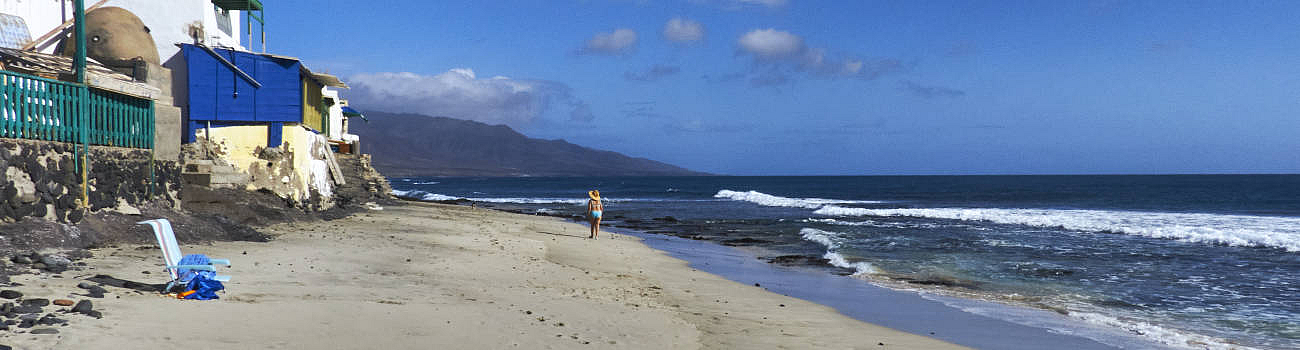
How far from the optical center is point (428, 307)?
8055 millimetres

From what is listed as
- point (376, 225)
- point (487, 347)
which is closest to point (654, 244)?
point (376, 225)

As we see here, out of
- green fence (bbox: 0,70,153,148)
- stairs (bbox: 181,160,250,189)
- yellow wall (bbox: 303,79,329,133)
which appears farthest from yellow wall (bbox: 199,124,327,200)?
green fence (bbox: 0,70,153,148)

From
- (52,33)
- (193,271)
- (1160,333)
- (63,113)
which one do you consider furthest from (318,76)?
(1160,333)

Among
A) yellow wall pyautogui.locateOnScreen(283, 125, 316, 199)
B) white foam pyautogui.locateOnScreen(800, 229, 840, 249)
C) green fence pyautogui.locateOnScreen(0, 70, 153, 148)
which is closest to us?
green fence pyautogui.locateOnScreen(0, 70, 153, 148)

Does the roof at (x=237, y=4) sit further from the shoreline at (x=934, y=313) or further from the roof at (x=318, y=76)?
the shoreline at (x=934, y=313)

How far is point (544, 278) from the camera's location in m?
11.5

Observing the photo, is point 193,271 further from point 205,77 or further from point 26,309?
point 205,77

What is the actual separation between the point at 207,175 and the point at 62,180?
4.62 meters

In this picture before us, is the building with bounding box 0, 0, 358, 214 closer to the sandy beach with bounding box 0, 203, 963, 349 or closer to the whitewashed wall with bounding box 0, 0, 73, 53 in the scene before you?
the whitewashed wall with bounding box 0, 0, 73, 53

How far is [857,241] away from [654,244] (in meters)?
6.22

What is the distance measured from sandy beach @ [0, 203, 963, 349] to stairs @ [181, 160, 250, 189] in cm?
239

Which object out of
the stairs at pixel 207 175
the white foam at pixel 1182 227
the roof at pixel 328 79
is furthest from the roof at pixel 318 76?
the white foam at pixel 1182 227

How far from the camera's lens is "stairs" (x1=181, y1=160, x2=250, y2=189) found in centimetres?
1534

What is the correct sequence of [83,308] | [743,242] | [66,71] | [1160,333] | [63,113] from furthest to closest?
[743,242] → [66,71] → [63,113] → [1160,333] → [83,308]
